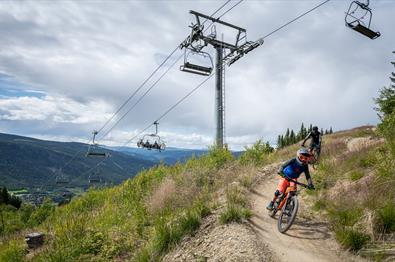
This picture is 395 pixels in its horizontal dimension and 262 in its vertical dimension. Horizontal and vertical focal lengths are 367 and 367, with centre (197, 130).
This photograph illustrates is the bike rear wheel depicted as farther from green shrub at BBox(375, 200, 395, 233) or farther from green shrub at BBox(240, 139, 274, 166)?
green shrub at BBox(240, 139, 274, 166)

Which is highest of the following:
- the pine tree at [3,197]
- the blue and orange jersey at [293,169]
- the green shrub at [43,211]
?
the blue and orange jersey at [293,169]

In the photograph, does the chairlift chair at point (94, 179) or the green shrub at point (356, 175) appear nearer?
the green shrub at point (356, 175)

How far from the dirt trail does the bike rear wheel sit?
180mm

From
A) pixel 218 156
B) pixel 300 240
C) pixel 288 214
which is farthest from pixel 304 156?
pixel 218 156

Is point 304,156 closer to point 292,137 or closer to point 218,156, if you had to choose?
point 218,156

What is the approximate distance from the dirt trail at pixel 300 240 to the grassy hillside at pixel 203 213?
35 centimetres

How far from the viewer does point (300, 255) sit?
8.28m

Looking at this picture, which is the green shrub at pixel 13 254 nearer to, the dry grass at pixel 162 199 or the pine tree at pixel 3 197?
the dry grass at pixel 162 199

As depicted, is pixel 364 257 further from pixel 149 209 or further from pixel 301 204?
pixel 149 209

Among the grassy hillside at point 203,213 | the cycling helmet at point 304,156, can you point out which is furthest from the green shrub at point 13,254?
the cycling helmet at point 304,156

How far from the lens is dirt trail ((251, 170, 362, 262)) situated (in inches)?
327

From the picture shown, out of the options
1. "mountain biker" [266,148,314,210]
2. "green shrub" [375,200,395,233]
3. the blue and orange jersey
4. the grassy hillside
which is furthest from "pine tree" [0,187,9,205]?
"green shrub" [375,200,395,233]

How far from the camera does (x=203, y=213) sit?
10.4 m

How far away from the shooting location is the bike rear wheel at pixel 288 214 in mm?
9531
